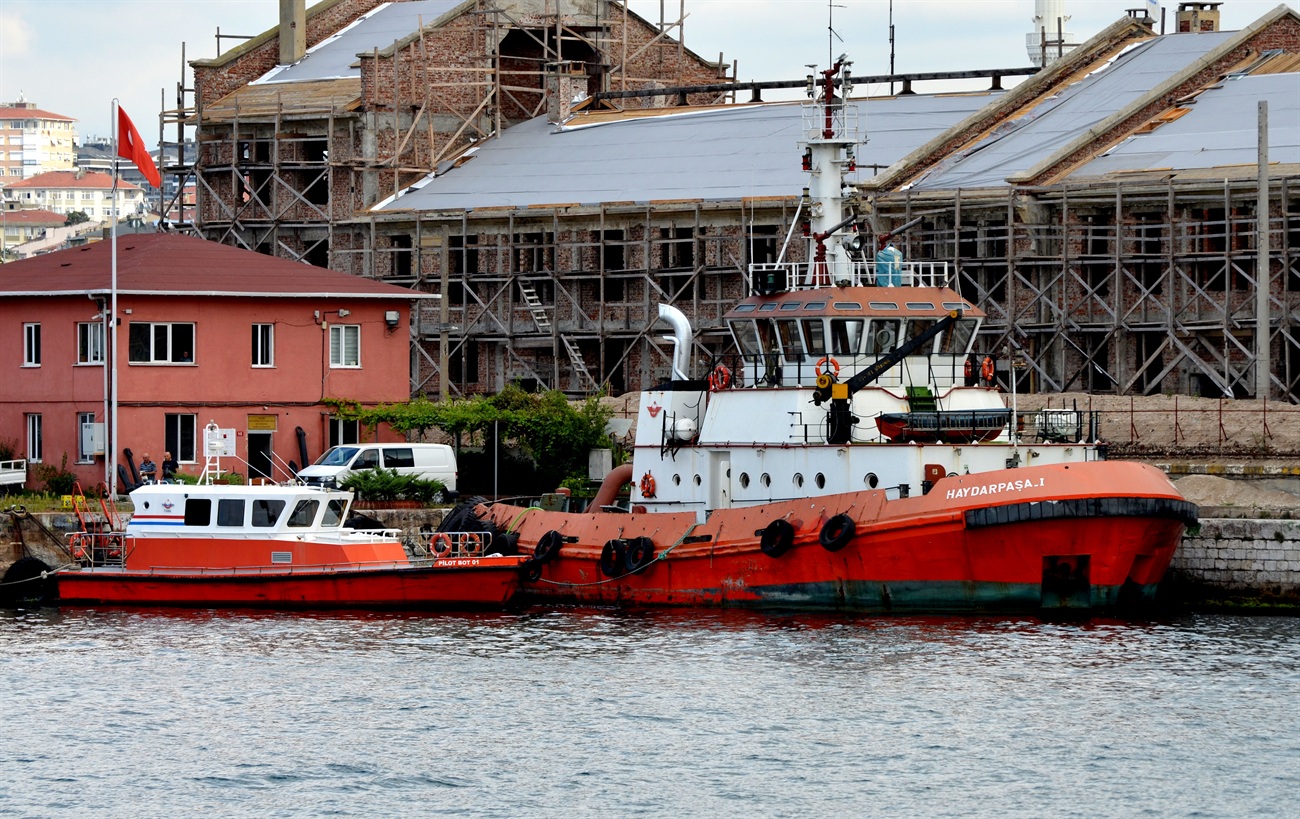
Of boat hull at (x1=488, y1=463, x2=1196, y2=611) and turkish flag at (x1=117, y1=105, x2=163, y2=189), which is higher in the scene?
turkish flag at (x1=117, y1=105, x2=163, y2=189)

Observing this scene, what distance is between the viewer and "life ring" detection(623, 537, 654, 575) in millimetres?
39219

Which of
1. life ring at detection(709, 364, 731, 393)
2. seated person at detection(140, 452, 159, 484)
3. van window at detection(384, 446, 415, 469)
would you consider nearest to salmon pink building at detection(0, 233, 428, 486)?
seated person at detection(140, 452, 159, 484)

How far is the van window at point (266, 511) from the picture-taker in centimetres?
3966

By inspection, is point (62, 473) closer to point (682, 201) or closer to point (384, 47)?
point (682, 201)

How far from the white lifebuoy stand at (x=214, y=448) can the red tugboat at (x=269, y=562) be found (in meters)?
0.96

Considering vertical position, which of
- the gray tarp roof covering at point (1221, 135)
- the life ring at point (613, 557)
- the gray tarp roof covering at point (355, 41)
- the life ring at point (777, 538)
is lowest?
the life ring at point (613, 557)

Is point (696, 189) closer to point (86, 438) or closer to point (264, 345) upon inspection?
→ point (264, 345)

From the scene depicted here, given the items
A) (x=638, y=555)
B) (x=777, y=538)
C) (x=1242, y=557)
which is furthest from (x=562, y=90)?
(x=1242, y=557)

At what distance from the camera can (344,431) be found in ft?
167

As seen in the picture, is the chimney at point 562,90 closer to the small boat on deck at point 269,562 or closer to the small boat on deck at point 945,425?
the small boat on deck at point 269,562

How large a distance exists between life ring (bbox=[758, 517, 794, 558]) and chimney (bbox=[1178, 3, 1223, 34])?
34224 mm

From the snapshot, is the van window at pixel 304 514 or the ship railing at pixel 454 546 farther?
the ship railing at pixel 454 546

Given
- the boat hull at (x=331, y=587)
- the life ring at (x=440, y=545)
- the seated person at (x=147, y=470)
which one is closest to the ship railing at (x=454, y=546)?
the life ring at (x=440, y=545)

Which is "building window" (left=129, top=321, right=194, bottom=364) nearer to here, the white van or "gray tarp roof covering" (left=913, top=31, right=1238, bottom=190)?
the white van
